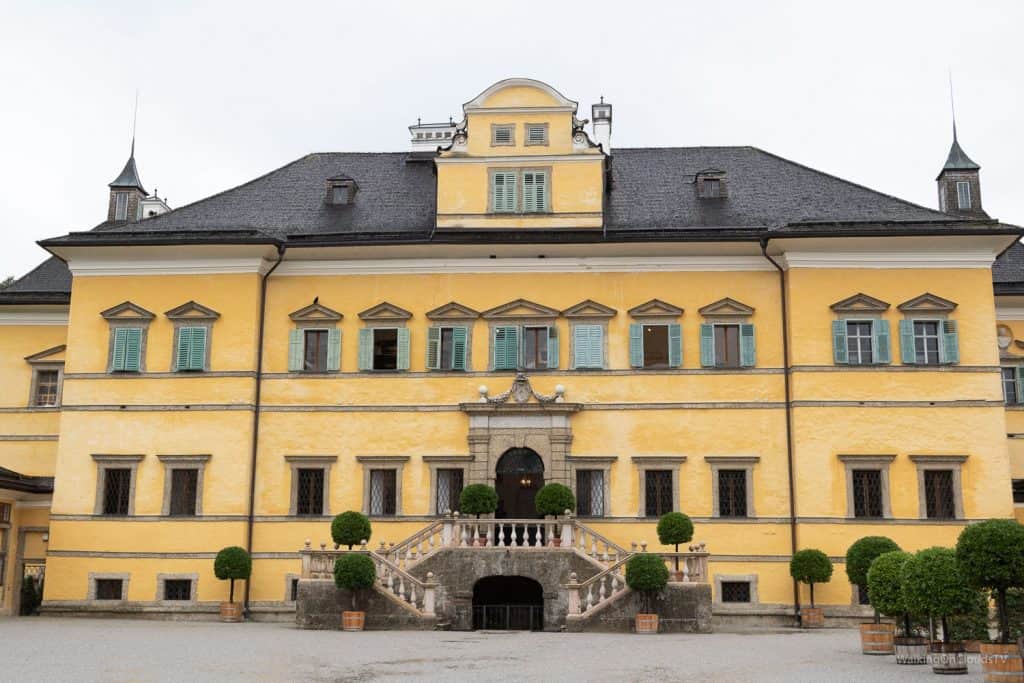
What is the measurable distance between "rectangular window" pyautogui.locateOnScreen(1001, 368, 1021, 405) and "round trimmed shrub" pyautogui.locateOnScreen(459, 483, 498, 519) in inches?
698

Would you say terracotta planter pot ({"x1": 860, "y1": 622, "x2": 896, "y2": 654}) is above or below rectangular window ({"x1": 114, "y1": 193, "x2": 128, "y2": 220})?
below

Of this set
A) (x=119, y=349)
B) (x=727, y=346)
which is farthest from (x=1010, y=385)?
(x=119, y=349)

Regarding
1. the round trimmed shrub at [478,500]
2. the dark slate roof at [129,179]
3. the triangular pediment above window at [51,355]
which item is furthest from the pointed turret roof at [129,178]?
the round trimmed shrub at [478,500]

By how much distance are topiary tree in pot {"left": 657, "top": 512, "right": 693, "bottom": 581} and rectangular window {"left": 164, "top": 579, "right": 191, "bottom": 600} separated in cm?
1358

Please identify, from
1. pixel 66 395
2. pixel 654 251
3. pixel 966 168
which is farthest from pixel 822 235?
pixel 66 395

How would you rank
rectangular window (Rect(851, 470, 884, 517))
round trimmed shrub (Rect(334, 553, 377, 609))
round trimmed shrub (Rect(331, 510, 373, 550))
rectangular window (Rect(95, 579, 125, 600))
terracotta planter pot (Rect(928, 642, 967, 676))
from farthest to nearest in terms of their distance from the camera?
rectangular window (Rect(95, 579, 125, 600)) → rectangular window (Rect(851, 470, 884, 517)) → round trimmed shrub (Rect(331, 510, 373, 550)) → round trimmed shrub (Rect(334, 553, 377, 609)) → terracotta planter pot (Rect(928, 642, 967, 676))

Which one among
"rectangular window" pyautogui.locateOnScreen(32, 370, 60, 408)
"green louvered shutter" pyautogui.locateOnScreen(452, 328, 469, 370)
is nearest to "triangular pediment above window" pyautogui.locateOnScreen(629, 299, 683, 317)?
"green louvered shutter" pyautogui.locateOnScreen(452, 328, 469, 370)

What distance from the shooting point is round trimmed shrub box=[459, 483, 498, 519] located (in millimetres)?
28312

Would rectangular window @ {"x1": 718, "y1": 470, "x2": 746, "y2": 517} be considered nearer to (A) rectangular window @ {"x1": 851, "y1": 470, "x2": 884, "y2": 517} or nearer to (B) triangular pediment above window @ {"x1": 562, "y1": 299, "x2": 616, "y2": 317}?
(A) rectangular window @ {"x1": 851, "y1": 470, "x2": 884, "y2": 517}

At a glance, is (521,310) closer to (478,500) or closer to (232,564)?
(478,500)

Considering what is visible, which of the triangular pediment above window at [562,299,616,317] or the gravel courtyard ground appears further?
the triangular pediment above window at [562,299,616,317]

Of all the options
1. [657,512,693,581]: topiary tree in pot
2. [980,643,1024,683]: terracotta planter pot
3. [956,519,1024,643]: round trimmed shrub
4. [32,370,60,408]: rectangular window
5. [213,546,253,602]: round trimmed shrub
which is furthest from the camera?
[32,370,60,408]: rectangular window

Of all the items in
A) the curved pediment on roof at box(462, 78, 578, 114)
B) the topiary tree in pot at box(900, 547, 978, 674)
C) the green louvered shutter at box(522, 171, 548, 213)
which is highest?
the curved pediment on roof at box(462, 78, 578, 114)

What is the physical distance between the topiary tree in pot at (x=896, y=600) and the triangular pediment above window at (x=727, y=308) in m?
12.9
